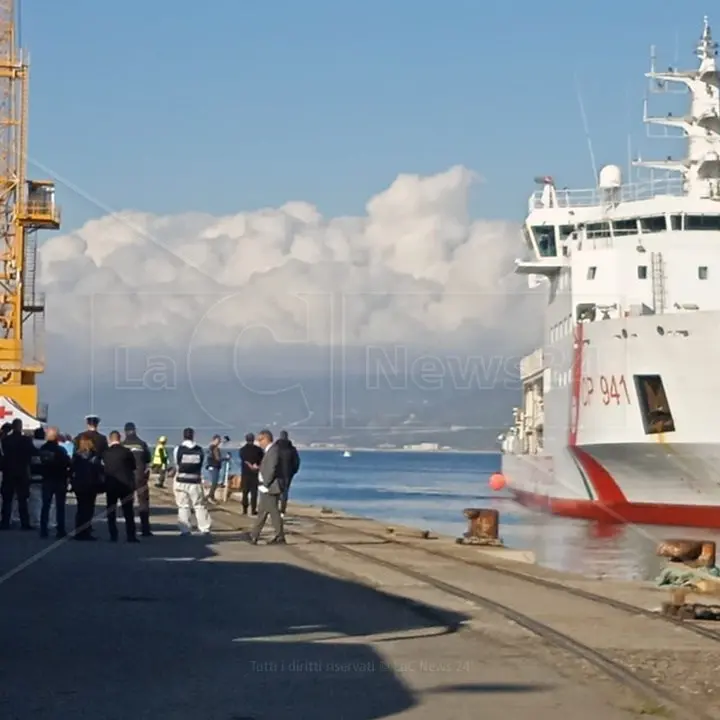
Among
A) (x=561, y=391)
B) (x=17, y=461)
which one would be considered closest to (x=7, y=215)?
(x=561, y=391)

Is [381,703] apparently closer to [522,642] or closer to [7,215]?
[522,642]

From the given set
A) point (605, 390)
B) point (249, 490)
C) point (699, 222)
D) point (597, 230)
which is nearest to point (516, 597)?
point (249, 490)

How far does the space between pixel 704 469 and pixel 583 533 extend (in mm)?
3818

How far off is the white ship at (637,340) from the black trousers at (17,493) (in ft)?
59.1

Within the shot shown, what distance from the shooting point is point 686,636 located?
12.0 meters

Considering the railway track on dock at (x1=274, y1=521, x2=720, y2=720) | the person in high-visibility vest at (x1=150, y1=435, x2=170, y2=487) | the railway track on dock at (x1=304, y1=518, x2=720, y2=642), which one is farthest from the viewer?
the person in high-visibility vest at (x1=150, y1=435, x2=170, y2=487)

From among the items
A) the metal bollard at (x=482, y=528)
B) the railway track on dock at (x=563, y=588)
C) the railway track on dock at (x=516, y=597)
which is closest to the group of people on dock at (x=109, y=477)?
the railway track on dock at (x=516, y=597)

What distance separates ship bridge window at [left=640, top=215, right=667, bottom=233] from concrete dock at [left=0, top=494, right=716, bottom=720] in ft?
86.3

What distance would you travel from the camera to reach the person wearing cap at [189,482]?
21047mm

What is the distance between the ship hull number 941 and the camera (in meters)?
37.1

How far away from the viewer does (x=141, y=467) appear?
851 inches

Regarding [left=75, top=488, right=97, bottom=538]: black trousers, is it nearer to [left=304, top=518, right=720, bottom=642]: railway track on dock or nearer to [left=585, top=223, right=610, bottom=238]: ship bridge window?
[left=304, top=518, right=720, bottom=642]: railway track on dock

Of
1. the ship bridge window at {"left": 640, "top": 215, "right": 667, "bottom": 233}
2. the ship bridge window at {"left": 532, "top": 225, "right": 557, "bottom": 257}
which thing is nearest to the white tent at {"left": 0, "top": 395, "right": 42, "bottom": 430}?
the ship bridge window at {"left": 640, "top": 215, "right": 667, "bottom": 233}

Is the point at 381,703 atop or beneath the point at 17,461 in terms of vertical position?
beneath
